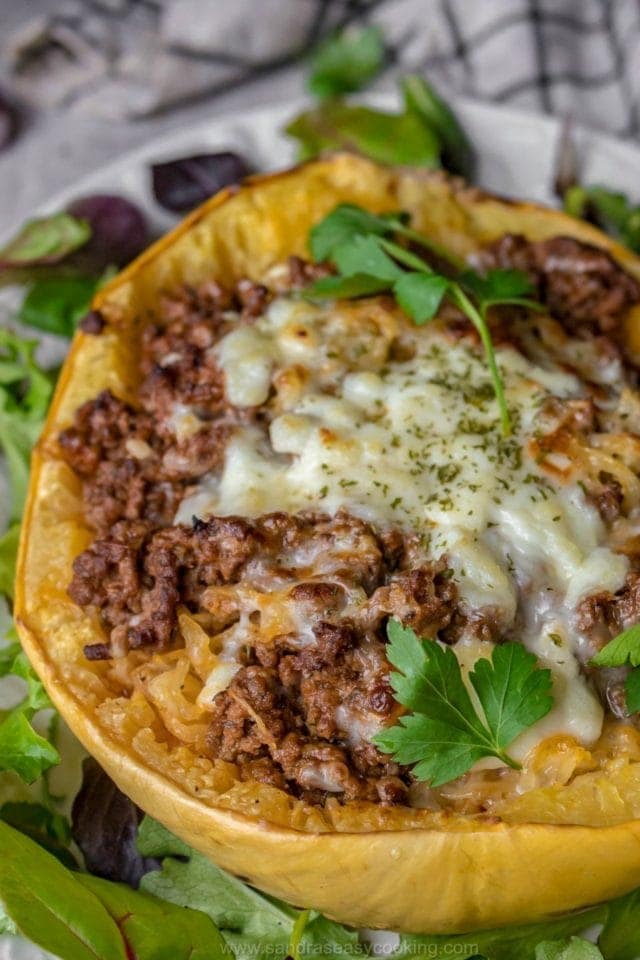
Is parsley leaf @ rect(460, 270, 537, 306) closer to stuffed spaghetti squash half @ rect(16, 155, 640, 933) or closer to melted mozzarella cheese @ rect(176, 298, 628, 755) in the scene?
stuffed spaghetti squash half @ rect(16, 155, 640, 933)

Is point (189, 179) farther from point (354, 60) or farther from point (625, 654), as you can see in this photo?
point (625, 654)

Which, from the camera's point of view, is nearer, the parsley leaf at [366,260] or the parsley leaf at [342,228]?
the parsley leaf at [366,260]

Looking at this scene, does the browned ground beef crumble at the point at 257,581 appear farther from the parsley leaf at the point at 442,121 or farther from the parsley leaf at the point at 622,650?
the parsley leaf at the point at 442,121

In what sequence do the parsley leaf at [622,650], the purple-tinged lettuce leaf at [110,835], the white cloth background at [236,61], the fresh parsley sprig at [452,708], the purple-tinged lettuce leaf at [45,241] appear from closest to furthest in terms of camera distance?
the fresh parsley sprig at [452,708] < the parsley leaf at [622,650] < the purple-tinged lettuce leaf at [110,835] < the purple-tinged lettuce leaf at [45,241] < the white cloth background at [236,61]

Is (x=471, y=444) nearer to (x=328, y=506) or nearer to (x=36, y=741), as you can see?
(x=328, y=506)

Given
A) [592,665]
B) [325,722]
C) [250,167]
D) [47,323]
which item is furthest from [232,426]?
[250,167]

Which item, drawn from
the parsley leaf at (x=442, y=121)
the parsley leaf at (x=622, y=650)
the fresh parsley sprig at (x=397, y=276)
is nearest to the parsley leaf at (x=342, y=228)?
the fresh parsley sprig at (x=397, y=276)

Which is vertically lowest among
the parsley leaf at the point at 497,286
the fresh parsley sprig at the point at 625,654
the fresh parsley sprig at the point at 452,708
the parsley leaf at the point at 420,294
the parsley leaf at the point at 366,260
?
the fresh parsley sprig at the point at 625,654
